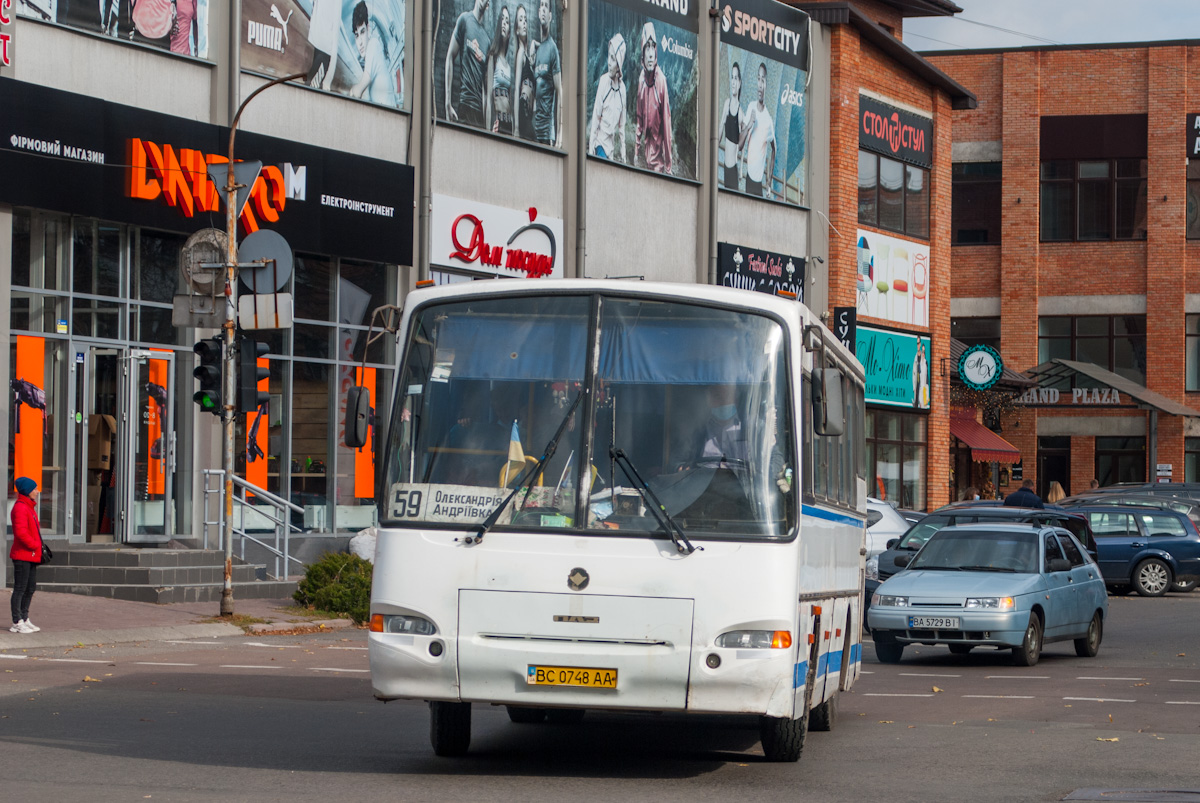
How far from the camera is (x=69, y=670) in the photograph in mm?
15453

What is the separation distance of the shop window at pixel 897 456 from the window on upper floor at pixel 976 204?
1662 cm

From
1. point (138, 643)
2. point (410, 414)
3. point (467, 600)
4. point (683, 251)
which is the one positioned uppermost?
point (683, 251)

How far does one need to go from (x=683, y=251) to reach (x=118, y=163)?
45.6 feet

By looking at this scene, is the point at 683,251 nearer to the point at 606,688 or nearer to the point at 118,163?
the point at 118,163

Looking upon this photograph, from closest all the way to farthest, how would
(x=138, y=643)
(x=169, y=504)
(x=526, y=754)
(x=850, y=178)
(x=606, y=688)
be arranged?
1. (x=606, y=688)
2. (x=526, y=754)
3. (x=138, y=643)
4. (x=169, y=504)
5. (x=850, y=178)

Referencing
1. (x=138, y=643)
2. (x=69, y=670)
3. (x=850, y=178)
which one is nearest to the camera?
(x=69, y=670)

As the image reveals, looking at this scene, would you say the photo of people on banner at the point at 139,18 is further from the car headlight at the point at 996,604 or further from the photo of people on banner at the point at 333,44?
the car headlight at the point at 996,604

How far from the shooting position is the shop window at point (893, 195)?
40406 mm

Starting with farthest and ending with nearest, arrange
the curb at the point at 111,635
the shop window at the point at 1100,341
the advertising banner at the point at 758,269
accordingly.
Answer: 1. the shop window at the point at 1100,341
2. the advertising banner at the point at 758,269
3. the curb at the point at 111,635

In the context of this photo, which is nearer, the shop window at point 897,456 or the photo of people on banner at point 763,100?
the photo of people on banner at point 763,100

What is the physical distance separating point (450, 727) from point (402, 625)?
112 cm

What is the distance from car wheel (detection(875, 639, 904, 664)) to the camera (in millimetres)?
18266

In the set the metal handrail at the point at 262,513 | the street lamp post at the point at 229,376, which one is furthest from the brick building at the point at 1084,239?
the street lamp post at the point at 229,376

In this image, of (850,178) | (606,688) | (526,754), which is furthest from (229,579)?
(850,178)
